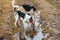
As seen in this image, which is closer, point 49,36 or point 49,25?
point 49,36

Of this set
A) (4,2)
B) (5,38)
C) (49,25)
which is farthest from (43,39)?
(4,2)

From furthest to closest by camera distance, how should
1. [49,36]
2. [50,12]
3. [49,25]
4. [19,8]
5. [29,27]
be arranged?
[50,12] < [49,25] < [49,36] < [19,8] < [29,27]

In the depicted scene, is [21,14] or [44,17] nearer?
[21,14]

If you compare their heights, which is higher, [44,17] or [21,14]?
[21,14]

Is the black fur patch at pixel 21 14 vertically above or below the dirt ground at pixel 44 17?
above

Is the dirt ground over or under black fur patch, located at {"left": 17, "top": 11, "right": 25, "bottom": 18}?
under

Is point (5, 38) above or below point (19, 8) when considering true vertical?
below

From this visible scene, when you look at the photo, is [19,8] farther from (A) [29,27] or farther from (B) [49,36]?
(B) [49,36]

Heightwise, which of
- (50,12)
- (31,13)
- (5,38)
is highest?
(31,13)

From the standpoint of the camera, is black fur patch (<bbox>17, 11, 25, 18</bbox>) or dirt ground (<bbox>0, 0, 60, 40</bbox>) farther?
dirt ground (<bbox>0, 0, 60, 40</bbox>)

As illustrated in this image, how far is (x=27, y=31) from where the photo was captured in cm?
224

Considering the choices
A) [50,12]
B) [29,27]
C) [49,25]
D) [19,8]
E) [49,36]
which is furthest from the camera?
[50,12]

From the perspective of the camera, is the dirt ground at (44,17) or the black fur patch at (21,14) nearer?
the black fur patch at (21,14)

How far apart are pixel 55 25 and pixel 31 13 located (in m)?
0.63
